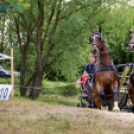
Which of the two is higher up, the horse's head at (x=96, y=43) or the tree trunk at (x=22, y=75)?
the horse's head at (x=96, y=43)

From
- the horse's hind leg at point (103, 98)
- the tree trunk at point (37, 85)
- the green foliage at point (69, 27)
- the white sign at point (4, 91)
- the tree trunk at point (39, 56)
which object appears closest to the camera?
the horse's hind leg at point (103, 98)

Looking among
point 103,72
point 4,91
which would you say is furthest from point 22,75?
point 103,72

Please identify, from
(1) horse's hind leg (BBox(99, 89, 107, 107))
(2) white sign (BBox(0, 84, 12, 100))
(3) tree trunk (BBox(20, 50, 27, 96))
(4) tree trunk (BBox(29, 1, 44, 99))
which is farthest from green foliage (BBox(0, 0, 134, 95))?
(1) horse's hind leg (BBox(99, 89, 107, 107))

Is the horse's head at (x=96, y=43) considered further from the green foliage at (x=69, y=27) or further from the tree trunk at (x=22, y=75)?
the tree trunk at (x=22, y=75)

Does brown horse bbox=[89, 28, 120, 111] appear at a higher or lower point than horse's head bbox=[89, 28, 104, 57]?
lower

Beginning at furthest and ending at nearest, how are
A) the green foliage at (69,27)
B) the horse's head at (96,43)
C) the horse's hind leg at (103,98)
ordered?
the green foliage at (69,27) → the horse's hind leg at (103,98) → the horse's head at (96,43)

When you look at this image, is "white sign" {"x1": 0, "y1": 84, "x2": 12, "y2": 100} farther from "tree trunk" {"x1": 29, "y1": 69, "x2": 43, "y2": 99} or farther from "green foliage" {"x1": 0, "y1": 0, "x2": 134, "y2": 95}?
"tree trunk" {"x1": 29, "y1": 69, "x2": 43, "y2": 99}

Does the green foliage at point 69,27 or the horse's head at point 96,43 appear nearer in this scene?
the horse's head at point 96,43

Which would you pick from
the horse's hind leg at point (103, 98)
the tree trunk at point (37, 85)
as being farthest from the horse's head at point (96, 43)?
the tree trunk at point (37, 85)

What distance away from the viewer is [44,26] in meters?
17.1

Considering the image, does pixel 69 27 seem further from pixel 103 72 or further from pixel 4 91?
pixel 103 72

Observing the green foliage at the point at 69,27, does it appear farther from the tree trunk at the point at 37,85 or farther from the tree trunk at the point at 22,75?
the tree trunk at the point at 37,85

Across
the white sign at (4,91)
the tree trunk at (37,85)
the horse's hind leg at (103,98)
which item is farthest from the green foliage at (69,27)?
the horse's hind leg at (103,98)

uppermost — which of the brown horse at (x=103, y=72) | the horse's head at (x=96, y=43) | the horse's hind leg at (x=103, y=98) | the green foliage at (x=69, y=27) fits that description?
the green foliage at (x=69, y=27)
